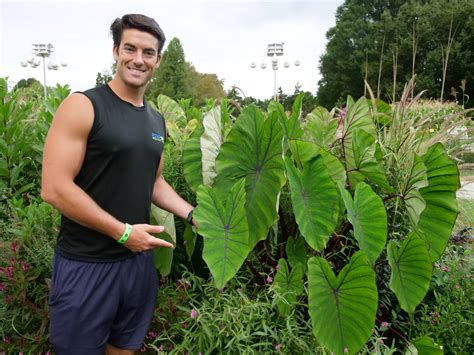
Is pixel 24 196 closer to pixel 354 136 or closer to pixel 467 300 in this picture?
pixel 354 136

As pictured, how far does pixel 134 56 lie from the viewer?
A: 1.42m

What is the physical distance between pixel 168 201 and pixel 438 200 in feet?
3.45

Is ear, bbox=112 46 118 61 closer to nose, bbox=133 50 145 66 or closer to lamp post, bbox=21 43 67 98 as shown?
nose, bbox=133 50 145 66

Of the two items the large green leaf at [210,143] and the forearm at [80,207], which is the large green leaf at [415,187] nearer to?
the large green leaf at [210,143]

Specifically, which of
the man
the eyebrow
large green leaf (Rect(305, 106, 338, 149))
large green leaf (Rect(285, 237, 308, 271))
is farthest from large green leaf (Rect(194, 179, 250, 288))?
large green leaf (Rect(305, 106, 338, 149))

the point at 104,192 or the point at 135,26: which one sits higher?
the point at 135,26

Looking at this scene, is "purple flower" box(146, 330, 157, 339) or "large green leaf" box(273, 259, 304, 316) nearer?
"large green leaf" box(273, 259, 304, 316)

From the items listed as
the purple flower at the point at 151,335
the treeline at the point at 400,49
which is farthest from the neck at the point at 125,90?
the treeline at the point at 400,49

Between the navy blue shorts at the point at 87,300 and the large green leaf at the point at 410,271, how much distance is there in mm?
901

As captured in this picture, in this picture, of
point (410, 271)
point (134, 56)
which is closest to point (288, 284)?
point (410, 271)

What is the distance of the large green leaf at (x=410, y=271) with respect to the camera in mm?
1475

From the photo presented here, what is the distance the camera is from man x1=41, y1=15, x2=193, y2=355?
4.27 ft

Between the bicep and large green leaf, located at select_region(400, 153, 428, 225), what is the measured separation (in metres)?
1.16

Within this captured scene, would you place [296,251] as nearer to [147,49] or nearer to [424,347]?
[424,347]
